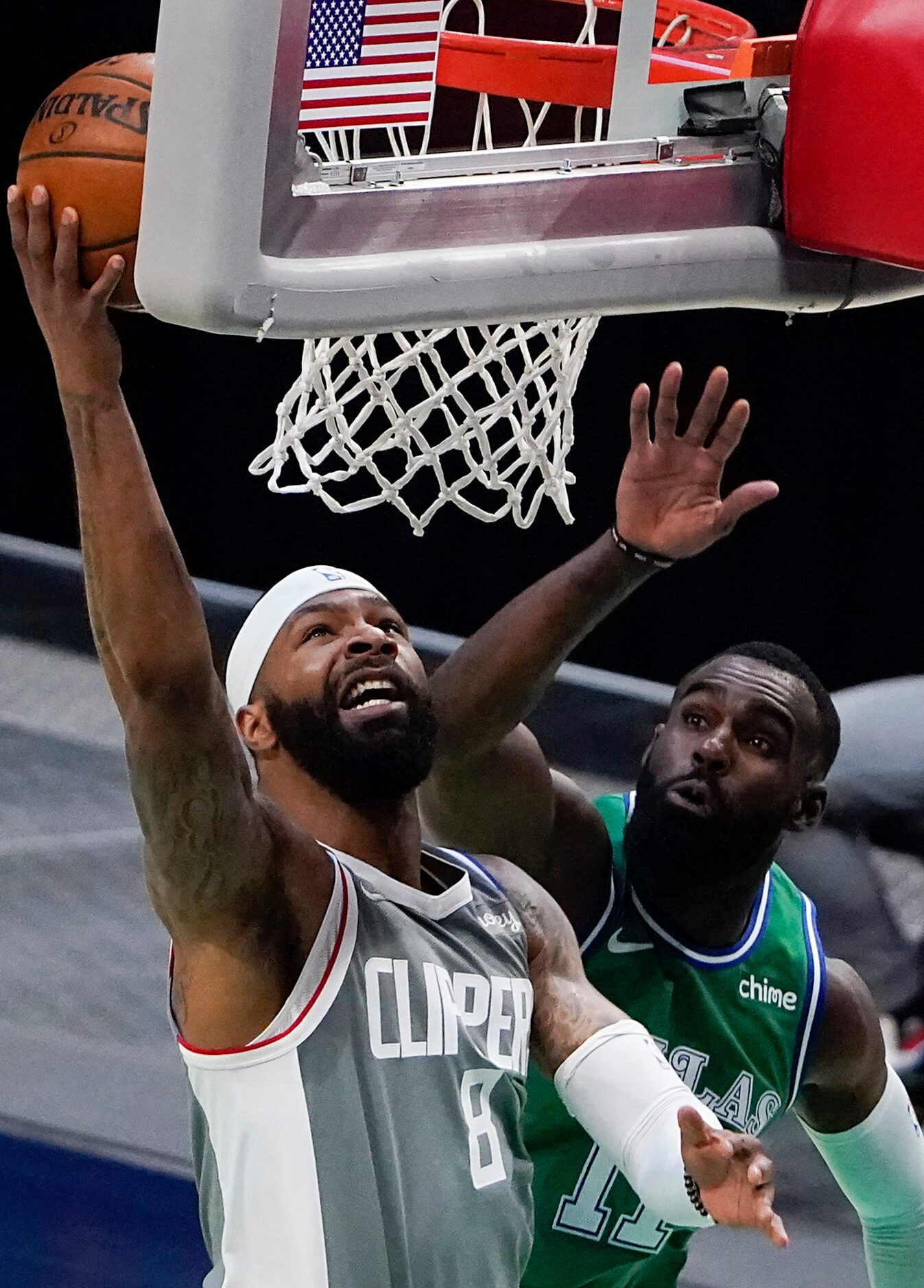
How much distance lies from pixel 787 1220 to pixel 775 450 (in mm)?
2791

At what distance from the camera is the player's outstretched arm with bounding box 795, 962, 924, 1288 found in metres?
2.91

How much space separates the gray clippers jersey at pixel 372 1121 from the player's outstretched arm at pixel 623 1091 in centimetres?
9

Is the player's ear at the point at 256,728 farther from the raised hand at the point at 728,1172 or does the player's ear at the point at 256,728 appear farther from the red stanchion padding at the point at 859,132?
the red stanchion padding at the point at 859,132

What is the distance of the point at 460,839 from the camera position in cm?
280

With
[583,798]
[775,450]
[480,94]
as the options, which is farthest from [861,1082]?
[775,450]

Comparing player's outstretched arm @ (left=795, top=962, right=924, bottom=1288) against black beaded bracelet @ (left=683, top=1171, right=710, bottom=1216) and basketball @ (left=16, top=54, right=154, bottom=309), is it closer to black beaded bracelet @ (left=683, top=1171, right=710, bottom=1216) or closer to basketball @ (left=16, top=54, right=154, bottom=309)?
black beaded bracelet @ (left=683, top=1171, right=710, bottom=1216)

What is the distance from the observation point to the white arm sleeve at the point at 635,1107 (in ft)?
7.41

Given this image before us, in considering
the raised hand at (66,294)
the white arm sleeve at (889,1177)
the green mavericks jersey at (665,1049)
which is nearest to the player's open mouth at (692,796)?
the green mavericks jersey at (665,1049)

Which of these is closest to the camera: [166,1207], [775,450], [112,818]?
[166,1207]

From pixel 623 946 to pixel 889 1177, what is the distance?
0.68 metres

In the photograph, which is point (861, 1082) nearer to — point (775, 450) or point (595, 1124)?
point (595, 1124)

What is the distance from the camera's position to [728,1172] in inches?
81.4

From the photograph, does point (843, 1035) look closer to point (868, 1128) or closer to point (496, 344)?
point (868, 1128)

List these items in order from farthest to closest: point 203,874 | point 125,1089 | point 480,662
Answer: point 125,1089, point 480,662, point 203,874
